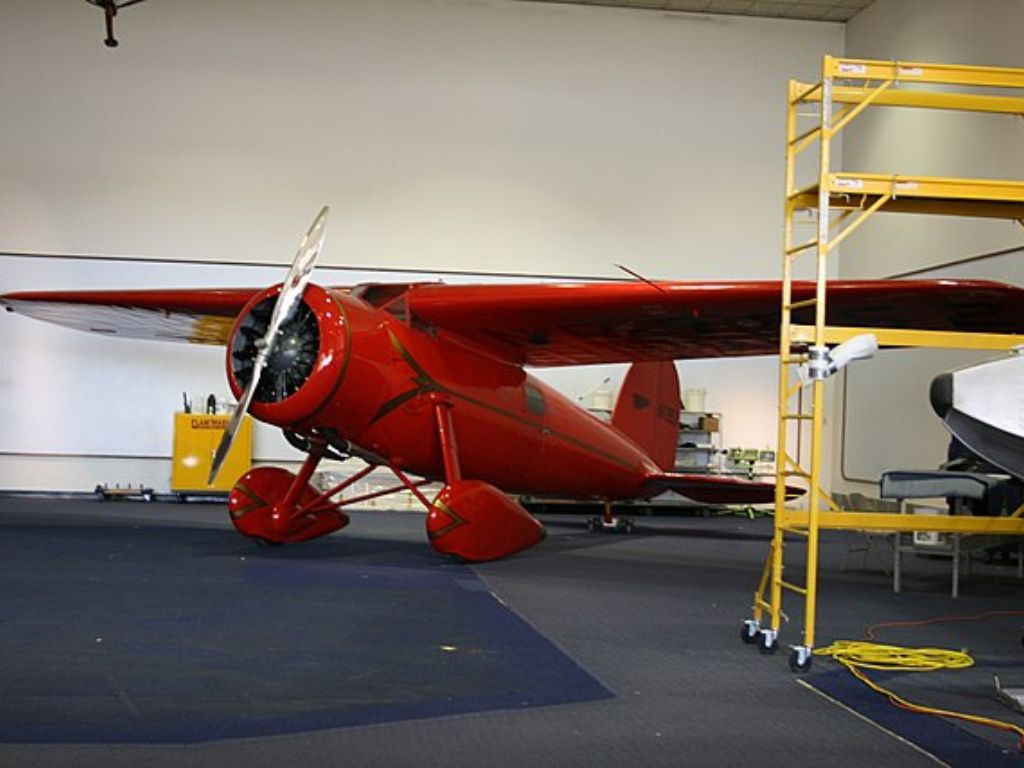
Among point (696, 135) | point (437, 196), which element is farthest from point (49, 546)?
point (696, 135)

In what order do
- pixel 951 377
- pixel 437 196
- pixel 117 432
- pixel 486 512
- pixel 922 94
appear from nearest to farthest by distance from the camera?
1. pixel 951 377
2. pixel 922 94
3. pixel 486 512
4. pixel 117 432
5. pixel 437 196

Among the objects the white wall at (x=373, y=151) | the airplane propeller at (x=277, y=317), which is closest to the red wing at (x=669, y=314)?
the airplane propeller at (x=277, y=317)

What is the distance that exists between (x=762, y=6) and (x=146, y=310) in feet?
34.1

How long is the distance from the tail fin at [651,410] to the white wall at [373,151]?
319 centimetres

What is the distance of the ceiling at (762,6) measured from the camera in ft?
49.7

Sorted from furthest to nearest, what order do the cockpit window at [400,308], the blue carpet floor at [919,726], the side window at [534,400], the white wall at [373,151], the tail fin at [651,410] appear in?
the white wall at [373,151] < the tail fin at [651,410] < the side window at [534,400] < the cockpit window at [400,308] < the blue carpet floor at [919,726]

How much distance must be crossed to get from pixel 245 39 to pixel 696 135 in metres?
6.56

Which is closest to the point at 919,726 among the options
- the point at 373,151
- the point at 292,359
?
the point at 292,359

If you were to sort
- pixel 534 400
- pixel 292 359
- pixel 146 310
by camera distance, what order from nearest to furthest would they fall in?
pixel 292 359 → pixel 534 400 → pixel 146 310

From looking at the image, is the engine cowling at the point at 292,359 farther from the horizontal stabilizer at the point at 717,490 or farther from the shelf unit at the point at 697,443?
the shelf unit at the point at 697,443

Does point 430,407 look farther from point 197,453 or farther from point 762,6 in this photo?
point 762,6

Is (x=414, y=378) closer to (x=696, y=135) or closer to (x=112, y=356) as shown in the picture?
(x=112, y=356)

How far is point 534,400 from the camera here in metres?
8.98

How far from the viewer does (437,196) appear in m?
14.5
